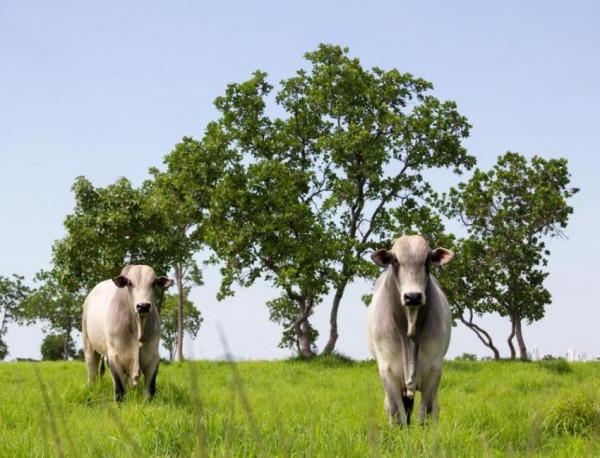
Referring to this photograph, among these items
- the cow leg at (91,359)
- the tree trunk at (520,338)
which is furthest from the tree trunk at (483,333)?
the cow leg at (91,359)

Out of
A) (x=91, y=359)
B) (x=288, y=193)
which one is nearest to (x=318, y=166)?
(x=288, y=193)

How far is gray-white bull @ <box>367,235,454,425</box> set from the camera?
7.11m

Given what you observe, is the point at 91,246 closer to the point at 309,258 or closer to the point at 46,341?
the point at 309,258

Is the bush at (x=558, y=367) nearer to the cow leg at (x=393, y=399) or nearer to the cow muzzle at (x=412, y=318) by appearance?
the cow leg at (x=393, y=399)

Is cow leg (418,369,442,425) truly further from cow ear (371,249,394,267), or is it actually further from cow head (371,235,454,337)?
cow ear (371,249,394,267)

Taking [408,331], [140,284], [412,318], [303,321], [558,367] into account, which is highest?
[303,321]

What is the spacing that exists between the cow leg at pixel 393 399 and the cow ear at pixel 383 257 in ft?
3.53

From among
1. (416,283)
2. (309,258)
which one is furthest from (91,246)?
(416,283)

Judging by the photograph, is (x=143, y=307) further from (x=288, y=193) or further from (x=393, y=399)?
(x=288, y=193)

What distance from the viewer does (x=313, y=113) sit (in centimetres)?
3067

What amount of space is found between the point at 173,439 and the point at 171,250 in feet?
81.5

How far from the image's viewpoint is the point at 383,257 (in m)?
7.26

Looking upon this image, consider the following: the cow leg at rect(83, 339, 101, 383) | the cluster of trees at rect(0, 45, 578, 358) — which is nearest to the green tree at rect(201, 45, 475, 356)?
the cluster of trees at rect(0, 45, 578, 358)

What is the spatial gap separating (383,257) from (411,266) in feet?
1.08
